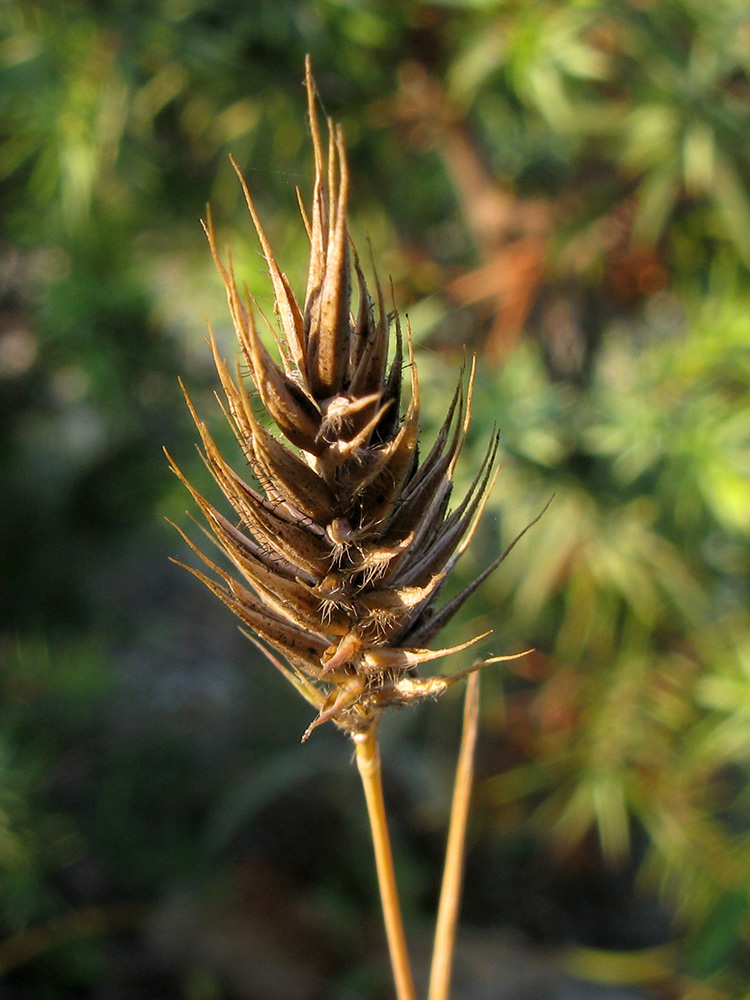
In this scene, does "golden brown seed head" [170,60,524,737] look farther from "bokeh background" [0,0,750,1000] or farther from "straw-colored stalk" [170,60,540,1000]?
"bokeh background" [0,0,750,1000]

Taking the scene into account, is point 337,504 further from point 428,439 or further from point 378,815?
point 428,439

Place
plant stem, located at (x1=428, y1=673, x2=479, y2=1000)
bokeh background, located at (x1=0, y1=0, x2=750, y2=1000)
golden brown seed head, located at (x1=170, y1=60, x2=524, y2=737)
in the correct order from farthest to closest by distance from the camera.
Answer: bokeh background, located at (x1=0, y1=0, x2=750, y2=1000), plant stem, located at (x1=428, y1=673, x2=479, y2=1000), golden brown seed head, located at (x1=170, y1=60, x2=524, y2=737)

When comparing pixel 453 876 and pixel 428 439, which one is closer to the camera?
pixel 453 876

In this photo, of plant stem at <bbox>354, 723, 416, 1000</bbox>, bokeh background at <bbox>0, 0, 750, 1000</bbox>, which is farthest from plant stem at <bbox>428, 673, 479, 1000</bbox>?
bokeh background at <bbox>0, 0, 750, 1000</bbox>

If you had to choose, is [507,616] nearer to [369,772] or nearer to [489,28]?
[489,28]

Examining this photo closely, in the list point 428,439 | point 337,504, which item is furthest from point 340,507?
point 428,439

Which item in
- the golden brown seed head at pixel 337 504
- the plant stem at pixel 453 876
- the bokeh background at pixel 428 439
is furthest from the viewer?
the bokeh background at pixel 428 439

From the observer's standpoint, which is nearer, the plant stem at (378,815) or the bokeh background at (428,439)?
the plant stem at (378,815)

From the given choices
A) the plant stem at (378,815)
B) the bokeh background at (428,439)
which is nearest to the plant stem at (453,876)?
the plant stem at (378,815)

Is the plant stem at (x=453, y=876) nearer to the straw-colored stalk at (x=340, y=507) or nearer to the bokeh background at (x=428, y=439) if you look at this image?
the straw-colored stalk at (x=340, y=507)
